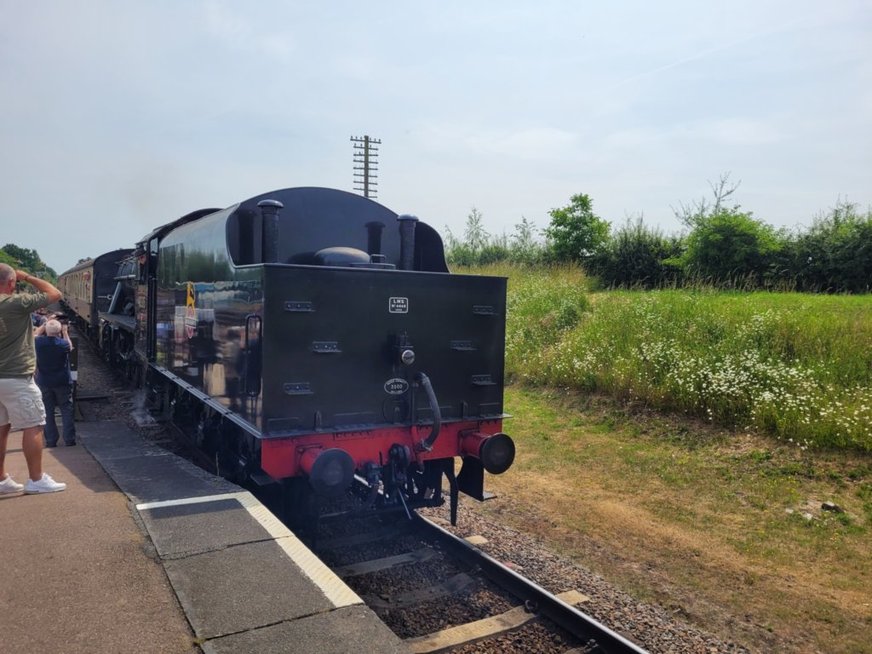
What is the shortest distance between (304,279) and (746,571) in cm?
427

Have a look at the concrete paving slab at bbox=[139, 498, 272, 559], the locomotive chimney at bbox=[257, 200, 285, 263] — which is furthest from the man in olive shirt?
the locomotive chimney at bbox=[257, 200, 285, 263]

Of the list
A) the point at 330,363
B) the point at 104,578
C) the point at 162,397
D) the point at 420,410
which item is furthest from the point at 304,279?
the point at 162,397

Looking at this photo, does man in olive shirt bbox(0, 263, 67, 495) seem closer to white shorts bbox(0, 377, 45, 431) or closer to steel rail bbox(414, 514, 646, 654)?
white shorts bbox(0, 377, 45, 431)

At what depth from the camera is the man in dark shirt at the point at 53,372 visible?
7.42 metres

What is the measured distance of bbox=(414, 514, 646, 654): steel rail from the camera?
3857 mm

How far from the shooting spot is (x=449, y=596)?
457 centimetres

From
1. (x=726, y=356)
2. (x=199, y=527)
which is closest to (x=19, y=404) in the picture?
(x=199, y=527)

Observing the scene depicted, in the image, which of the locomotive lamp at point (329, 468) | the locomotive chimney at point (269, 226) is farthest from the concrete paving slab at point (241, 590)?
the locomotive chimney at point (269, 226)

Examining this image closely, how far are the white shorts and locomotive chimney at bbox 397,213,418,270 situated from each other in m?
3.11

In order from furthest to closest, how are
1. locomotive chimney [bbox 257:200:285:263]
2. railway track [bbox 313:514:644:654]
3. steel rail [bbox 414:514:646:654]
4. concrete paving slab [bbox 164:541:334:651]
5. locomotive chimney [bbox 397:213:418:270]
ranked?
locomotive chimney [bbox 397:213:418:270] < locomotive chimney [bbox 257:200:285:263] < railway track [bbox 313:514:644:654] < steel rail [bbox 414:514:646:654] < concrete paving slab [bbox 164:541:334:651]

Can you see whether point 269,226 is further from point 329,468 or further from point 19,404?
point 19,404

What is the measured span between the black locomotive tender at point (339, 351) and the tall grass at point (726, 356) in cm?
426

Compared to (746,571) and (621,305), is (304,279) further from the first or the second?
(621,305)

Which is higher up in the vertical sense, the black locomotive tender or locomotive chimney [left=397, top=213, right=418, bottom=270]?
locomotive chimney [left=397, top=213, right=418, bottom=270]
